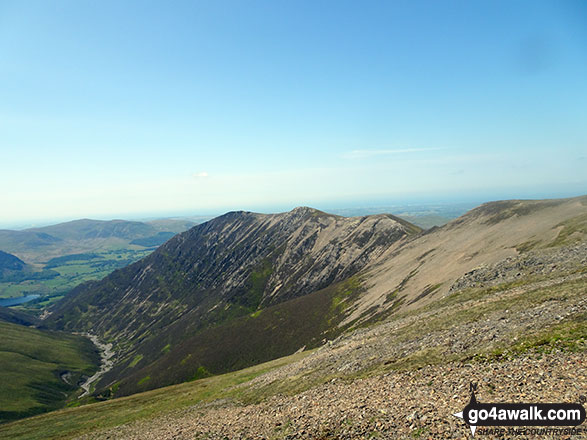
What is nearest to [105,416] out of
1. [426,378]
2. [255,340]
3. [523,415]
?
[426,378]

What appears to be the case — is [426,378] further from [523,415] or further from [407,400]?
[523,415]

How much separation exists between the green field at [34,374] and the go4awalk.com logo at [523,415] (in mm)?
145383

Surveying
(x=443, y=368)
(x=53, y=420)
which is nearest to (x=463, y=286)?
(x=443, y=368)

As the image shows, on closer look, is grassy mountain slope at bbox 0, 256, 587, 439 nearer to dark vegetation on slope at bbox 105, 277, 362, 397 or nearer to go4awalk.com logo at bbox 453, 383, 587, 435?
go4awalk.com logo at bbox 453, 383, 587, 435

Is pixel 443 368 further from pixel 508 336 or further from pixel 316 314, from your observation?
pixel 316 314

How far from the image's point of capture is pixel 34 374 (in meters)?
145

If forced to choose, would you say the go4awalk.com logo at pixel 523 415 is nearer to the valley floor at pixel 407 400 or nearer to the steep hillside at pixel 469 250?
the valley floor at pixel 407 400

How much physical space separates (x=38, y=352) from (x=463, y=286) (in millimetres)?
236714

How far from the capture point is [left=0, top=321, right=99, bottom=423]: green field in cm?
11288

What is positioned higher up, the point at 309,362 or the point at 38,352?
the point at 309,362

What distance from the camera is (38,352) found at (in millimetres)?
179125

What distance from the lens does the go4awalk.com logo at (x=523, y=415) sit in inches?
582

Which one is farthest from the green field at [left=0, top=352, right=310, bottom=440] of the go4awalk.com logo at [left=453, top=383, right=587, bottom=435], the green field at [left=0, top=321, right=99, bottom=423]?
the green field at [left=0, top=321, right=99, bottom=423]

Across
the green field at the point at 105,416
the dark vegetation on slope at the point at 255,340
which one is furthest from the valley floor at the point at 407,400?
the dark vegetation on slope at the point at 255,340
